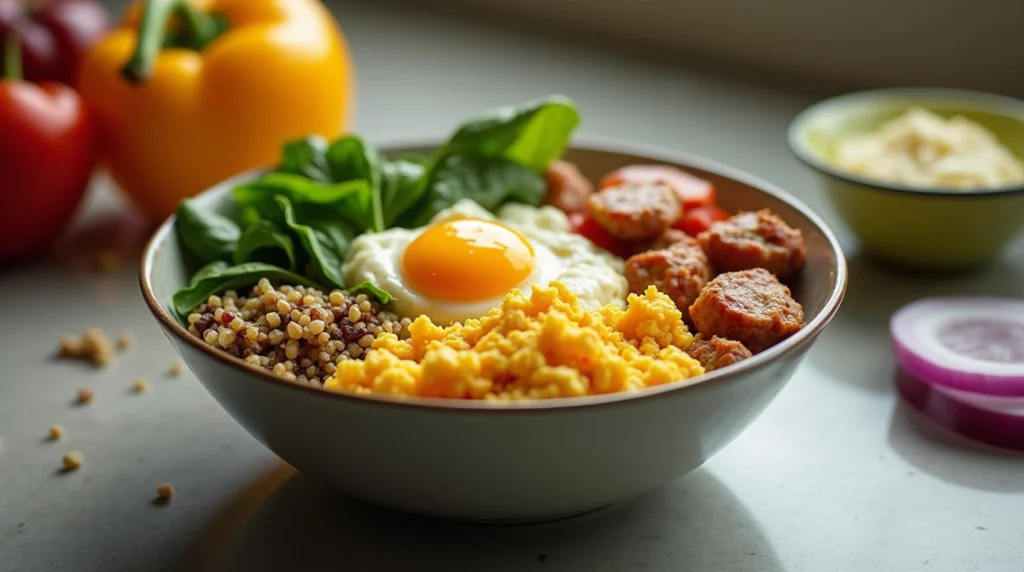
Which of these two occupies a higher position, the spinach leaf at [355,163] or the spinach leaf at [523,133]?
the spinach leaf at [523,133]

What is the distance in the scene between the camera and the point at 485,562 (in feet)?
4.49

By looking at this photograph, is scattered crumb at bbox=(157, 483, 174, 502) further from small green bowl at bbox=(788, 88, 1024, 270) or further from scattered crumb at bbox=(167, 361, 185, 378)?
small green bowl at bbox=(788, 88, 1024, 270)

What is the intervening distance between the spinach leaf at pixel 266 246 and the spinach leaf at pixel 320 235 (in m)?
0.02

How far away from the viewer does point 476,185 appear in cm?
187

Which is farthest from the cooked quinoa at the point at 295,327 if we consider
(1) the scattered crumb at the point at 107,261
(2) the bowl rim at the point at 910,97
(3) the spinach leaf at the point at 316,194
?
(2) the bowl rim at the point at 910,97

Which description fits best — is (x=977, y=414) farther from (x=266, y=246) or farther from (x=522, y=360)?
(x=266, y=246)

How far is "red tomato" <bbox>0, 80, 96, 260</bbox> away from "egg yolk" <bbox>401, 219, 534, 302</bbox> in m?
0.96

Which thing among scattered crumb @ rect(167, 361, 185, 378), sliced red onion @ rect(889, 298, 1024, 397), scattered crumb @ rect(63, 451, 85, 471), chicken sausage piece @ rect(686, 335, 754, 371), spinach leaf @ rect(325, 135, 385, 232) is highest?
chicken sausage piece @ rect(686, 335, 754, 371)

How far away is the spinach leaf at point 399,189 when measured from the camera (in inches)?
73.7

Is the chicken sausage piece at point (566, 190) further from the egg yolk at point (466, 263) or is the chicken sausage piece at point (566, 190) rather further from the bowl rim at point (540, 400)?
the bowl rim at point (540, 400)

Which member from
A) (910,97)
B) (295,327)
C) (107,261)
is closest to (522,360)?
(295,327)

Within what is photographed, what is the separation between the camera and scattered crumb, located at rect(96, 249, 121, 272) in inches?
88.7

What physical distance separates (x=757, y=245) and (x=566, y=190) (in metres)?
0.42

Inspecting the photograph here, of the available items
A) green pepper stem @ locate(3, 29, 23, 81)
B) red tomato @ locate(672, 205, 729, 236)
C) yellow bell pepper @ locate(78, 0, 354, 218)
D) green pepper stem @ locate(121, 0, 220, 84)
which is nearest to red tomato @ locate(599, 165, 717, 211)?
red tomato @ locate(672, 205, 729, 236)
